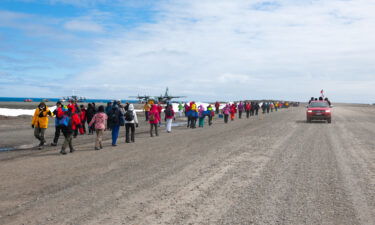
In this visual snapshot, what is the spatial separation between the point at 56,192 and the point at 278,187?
14.4 ft

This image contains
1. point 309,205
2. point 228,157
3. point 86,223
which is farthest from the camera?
point 228,157

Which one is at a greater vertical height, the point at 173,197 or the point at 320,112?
the point at 320,112

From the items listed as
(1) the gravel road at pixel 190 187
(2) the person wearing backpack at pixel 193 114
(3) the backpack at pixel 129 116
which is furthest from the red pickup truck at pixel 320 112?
(3) the backpack at pixel 129 116

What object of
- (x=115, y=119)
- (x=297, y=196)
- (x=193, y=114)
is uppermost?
(x=115, y=119)

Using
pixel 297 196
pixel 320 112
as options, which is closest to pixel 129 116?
pixel 297 196

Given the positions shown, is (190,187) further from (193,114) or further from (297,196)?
(193,114)

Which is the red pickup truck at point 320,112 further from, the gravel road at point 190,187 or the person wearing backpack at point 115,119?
the person wearing backpack at point 115,119

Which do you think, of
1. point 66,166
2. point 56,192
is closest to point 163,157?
point 66,166

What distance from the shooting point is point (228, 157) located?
34.8ft

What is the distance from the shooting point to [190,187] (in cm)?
696

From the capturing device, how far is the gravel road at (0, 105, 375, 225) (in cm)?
523

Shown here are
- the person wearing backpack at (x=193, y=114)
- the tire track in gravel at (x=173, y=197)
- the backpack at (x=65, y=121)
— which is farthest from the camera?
the person wearing backpack at (x=193, y=114)

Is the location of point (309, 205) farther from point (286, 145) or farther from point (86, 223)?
point (286, 145)

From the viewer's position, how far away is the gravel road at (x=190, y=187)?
5234 mm
